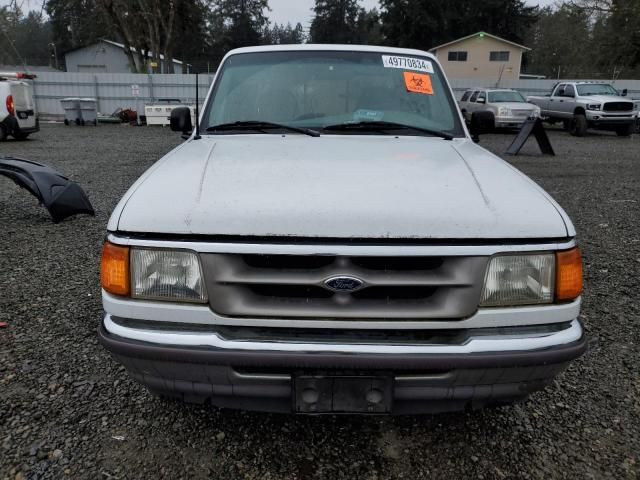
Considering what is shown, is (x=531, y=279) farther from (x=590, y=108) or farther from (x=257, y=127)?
(x=590, y=108)

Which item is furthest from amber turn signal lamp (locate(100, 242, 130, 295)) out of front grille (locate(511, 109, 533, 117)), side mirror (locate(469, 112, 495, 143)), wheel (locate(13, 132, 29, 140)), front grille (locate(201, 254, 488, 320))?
front grille (locate(511, 109, 533, 117))

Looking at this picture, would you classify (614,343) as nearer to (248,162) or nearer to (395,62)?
(395,62)

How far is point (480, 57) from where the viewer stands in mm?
43906

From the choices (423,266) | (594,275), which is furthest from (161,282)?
(594,275)

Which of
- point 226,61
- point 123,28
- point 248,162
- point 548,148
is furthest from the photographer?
point 123,28

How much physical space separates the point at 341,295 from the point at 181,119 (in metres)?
2.38

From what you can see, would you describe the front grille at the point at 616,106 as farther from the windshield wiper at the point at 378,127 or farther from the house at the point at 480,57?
the house at the point at 480,57

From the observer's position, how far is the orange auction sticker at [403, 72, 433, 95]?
3.27 m

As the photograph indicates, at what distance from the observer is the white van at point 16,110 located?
14.1 m

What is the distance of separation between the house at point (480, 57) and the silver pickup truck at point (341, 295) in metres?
44.7

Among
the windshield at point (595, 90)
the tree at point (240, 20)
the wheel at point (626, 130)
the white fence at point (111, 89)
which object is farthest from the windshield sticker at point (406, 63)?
the tree at point (240, 20)

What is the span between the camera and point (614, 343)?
3254 mm

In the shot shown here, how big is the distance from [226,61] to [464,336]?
259 cm

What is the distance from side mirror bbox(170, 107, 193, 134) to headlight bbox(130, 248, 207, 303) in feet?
6.67
